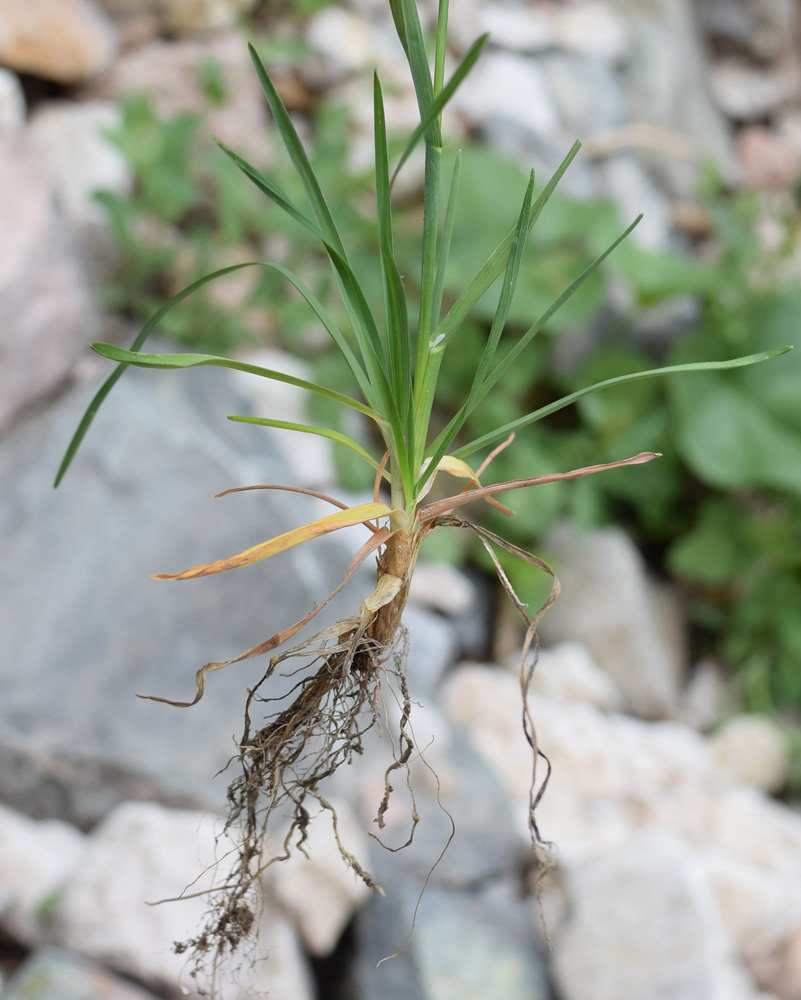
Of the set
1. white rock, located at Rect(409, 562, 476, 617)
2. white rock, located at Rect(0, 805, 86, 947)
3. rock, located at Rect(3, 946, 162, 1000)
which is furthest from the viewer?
white rock, located at Rect(409, 562, 476, 617)

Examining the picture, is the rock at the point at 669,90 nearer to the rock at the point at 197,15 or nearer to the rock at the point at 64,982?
the rock at the point at 197,15

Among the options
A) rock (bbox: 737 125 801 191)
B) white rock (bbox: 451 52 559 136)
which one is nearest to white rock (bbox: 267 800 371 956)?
white rock (bbox: 451 52 559 136)

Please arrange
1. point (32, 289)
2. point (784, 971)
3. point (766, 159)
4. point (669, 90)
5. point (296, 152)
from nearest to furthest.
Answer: point (296, 152), point (784, 971), point (32, 289), point (669, 90), point (766, 159)

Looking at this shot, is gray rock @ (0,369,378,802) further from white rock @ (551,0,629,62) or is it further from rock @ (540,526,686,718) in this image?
white rock @ (551,0,629,62)

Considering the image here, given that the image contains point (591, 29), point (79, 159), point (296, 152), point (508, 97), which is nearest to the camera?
point (296, 152)

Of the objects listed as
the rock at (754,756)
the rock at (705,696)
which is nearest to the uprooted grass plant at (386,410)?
the rock at (754,756)

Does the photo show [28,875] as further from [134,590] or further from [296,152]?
[296,152]

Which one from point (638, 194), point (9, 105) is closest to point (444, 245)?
point (9, 105)
